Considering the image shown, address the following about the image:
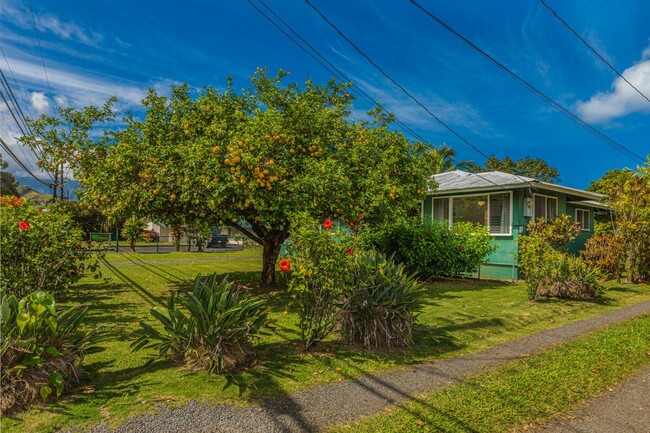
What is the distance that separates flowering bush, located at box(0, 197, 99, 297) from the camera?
5285 mm

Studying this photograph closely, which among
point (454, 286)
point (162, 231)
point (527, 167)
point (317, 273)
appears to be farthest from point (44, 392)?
point (527, 167)

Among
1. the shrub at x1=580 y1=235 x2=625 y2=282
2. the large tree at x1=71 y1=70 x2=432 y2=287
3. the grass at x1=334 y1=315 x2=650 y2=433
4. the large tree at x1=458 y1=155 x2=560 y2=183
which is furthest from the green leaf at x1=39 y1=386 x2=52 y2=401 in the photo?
the large tree at x1=458 y1=155 x2=560 y2=183

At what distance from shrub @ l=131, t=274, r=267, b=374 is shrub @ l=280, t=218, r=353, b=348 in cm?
64

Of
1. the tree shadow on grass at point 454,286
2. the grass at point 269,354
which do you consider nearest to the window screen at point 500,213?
the tree shadow on grass at point 454,286

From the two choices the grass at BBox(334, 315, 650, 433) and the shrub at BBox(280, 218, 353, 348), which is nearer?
the grass at BBox(334, 315, 650, 433)

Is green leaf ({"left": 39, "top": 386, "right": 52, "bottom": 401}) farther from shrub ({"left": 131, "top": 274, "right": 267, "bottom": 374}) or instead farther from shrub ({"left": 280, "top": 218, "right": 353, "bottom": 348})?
shrub ({"left": 280, "top": 218, "right": 353, "bottom": 348})

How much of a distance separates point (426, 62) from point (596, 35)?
194 inches

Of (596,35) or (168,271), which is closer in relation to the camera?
(596,35)

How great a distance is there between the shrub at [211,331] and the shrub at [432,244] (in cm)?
796

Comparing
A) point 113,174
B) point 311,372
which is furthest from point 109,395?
point 113,174

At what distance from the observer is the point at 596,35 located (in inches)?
434

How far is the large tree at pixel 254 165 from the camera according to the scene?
24.2 ft

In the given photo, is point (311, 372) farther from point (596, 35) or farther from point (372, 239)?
point (596, 35)

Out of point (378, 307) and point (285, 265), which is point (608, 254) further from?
point (285, 265)
